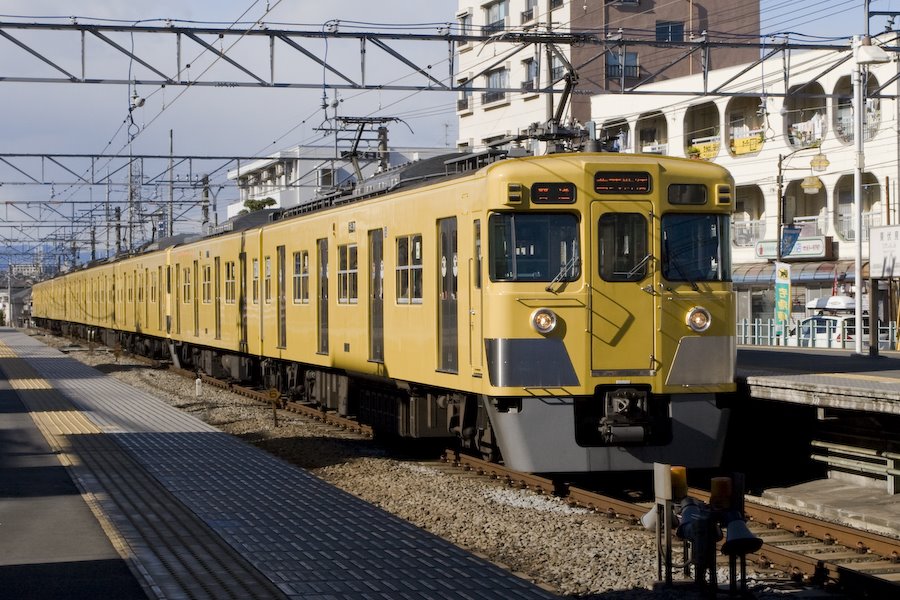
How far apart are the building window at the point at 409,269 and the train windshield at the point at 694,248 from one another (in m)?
2.78

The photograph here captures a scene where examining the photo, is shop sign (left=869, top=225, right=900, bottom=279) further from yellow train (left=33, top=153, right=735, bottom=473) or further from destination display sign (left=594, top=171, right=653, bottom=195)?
destination display sign (left=594, top=171, right=653, bottom=195)

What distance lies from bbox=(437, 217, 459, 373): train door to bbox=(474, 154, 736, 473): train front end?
0.93 meters

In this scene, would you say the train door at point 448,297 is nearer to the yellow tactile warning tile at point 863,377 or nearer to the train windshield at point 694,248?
the train windshield at point 694,248

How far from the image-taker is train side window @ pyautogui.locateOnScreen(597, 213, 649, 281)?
447 inches

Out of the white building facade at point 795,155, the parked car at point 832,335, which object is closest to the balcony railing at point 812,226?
the white building facade at point 795,155

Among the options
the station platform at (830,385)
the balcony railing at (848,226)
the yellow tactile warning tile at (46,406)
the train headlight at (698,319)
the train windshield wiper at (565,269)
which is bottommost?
the yellow tactile warning tile at (46,406)

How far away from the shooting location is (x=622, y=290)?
11.3 metres

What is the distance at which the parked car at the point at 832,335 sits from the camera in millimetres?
30703

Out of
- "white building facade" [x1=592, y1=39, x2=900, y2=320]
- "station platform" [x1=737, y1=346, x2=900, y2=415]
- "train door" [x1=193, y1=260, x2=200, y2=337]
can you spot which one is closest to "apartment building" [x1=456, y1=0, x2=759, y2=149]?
"white building facade" [x1=592, y1=39, x2=900, y2=320]

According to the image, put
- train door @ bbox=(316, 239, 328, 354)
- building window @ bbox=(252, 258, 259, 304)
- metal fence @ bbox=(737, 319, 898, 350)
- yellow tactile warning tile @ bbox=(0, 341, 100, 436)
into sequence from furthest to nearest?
metal fence @ bbox=(737, 319, 898, 350), building window @ bbox=(252, 258, 259, 304), yellow tactile warning tile @ bbox=(0, 341, 100, 436), train door @ bbox=(316, 239, 328, 354)

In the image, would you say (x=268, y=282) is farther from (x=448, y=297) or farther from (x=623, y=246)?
(x=623, y=246)

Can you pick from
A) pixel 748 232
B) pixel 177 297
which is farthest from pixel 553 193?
pixel 748 232

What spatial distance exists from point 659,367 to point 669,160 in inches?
74.3

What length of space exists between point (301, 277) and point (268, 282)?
7.88ft
